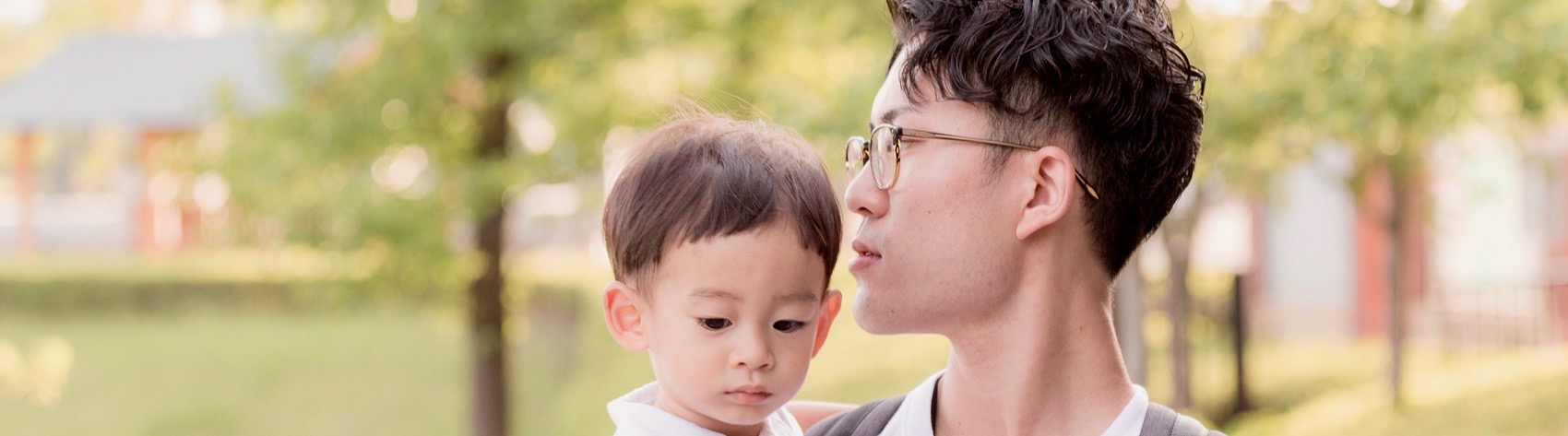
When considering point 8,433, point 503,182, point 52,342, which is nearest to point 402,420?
point 8,433

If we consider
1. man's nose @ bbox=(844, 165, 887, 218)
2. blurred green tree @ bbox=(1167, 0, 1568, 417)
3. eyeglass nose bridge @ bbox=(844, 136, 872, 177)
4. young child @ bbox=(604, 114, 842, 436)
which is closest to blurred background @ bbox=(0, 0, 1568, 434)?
blurred green tree @ bbox=(1167, 0, 1568, 417)

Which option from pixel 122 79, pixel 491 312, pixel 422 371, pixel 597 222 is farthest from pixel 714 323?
pixel 122 79

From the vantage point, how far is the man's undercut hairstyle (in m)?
1.85

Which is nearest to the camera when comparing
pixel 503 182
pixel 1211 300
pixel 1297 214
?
pixel 503 182

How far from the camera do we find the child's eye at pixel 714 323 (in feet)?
5.89

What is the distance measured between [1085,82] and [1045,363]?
381 millimetres

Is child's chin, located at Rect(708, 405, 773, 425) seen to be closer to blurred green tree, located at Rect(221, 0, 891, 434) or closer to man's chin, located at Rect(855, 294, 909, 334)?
man's chin, located at Rect(855, 294, 909, 334)

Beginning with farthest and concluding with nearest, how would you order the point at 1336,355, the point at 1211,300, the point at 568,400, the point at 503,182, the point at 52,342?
the point at 52,342
the point at 568,400
the point at 1336,355
the point at 1211,300
the point at 503,182

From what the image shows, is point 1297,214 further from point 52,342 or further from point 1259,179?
point 52,342

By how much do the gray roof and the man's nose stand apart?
20965 millimetres

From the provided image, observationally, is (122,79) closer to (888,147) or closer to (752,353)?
(888,147)

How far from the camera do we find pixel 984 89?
1891 mm

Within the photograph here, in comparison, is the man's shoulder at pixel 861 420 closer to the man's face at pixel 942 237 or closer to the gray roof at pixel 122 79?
the man's face at pixel 942 237

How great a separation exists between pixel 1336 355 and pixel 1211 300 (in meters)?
1.49
